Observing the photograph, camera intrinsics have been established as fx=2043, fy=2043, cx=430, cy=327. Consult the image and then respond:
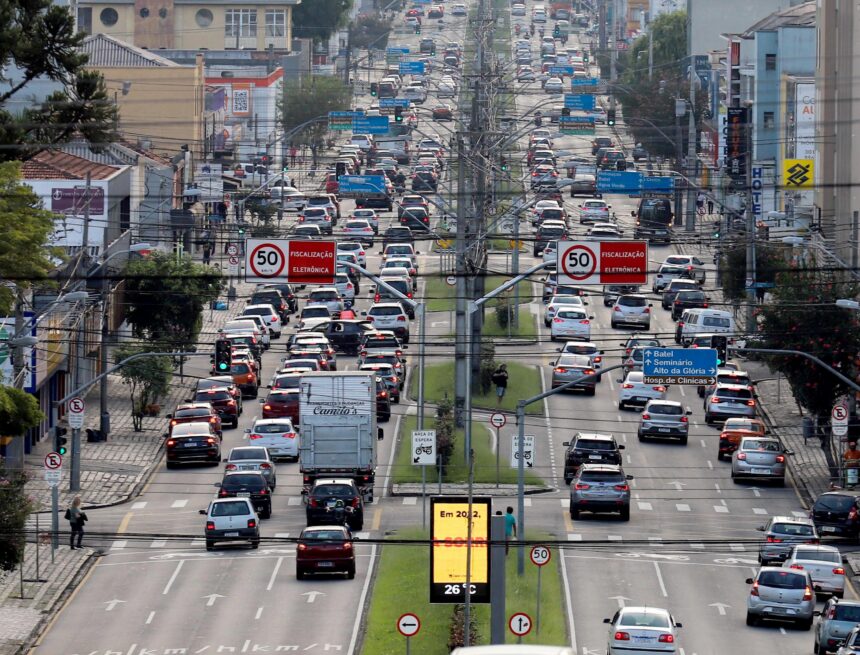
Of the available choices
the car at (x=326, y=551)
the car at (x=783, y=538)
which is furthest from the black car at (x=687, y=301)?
the car at (x=326, y=551)

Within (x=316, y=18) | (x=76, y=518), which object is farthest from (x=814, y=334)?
(x=316, y=18)

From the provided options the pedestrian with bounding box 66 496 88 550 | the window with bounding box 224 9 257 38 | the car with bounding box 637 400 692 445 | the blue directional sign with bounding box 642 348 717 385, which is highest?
the window with bounding box 224 9 257 38

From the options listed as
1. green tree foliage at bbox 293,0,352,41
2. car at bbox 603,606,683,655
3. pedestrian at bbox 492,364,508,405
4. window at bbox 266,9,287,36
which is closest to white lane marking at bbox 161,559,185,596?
car at bbox 603,606,683,655

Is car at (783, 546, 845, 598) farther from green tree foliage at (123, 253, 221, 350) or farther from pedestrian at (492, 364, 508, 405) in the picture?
green tree foliage at (123, 253, 221, 350)

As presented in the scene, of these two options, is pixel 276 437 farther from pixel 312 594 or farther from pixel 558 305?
pixel 558 305

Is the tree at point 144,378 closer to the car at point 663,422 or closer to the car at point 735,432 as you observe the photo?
the car at point 663,422
